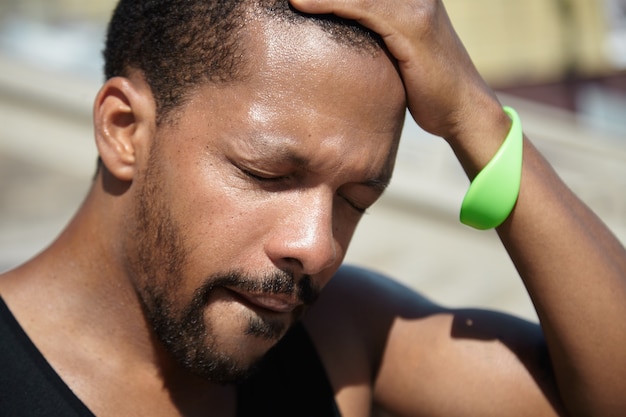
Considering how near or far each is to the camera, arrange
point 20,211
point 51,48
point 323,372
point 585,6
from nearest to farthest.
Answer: point 323,372, point 20,211, point 51,48, point 585,6

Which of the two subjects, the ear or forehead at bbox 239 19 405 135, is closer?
forehead at bbox 239 19 405 135

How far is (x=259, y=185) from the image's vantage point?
195 centimetres

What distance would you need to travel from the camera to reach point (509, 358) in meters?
2.39

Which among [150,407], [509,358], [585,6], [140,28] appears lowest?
[585,6]

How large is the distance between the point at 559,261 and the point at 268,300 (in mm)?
787

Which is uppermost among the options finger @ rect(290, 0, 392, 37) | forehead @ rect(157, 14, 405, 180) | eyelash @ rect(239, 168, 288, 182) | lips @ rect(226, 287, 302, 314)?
finger @ rect(290, 0, 392, 37)

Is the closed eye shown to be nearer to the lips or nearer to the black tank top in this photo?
the lips

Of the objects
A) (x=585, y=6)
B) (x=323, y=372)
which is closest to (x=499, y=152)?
(x=323, y=372)

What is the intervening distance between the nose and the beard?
1.7 inches

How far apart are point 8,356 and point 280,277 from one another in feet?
2.19

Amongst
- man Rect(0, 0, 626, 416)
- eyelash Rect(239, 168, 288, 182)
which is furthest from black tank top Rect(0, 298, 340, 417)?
eyelash Rect(239, 168, 288, 182)

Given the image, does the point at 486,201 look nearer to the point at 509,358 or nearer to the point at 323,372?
the point at 509,358

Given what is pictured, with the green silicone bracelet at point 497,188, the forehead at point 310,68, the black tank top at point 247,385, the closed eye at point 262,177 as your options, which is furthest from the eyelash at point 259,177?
the black tank top at point 247,385

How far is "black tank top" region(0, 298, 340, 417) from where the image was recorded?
1950mm
